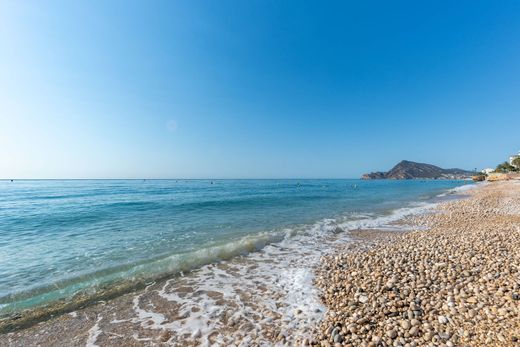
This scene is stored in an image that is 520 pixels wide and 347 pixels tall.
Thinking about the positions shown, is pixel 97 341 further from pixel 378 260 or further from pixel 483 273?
pixel 483 273

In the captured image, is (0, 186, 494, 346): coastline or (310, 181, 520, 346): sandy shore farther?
(0, 186, 494, 346): coastline

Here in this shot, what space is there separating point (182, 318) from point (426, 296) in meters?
5.47

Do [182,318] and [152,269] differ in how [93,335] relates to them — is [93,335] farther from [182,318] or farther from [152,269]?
[152,269]

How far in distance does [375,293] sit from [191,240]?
9.16 metres

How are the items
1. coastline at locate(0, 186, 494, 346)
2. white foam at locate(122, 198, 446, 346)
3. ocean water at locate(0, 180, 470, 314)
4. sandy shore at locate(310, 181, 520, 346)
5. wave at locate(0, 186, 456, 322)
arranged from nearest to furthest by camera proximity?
sandy shore at locate(310, 181, 520, 346), coastline at locate(0, 186, 494, 346), white foam at locate(122, 198, 446, 346), wave at locate(0, 186, 456, 322), ocean water at locate(0, 180, 470, 314)

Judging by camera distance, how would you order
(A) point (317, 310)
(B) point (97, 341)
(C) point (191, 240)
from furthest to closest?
(C) point (191, 240), (A) point (317, 310), (B) point (97, 341)

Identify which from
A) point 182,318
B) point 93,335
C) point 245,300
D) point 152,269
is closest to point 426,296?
point 245,300

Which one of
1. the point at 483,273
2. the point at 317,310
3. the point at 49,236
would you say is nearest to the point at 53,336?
the point at 317,310

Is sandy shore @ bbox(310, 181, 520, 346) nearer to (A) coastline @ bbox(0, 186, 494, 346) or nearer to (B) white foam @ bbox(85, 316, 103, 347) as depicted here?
(A) coastline @ bbox(0, 186, 494, 346)

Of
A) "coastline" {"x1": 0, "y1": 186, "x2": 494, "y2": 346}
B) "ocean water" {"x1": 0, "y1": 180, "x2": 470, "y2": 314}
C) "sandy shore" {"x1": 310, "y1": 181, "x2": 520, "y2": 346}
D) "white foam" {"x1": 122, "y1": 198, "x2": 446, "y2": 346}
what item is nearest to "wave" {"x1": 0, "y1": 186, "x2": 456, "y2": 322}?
"ocean water" {"x1": 0, "y1": 180, "x2": 470, "y2": 314}

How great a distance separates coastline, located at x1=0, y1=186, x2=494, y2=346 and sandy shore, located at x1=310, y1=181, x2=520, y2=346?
24.2 inches

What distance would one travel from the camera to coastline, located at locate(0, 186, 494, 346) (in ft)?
14.2

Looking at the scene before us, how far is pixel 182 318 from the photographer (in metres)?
5.07

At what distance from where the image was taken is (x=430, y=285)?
517 cm
